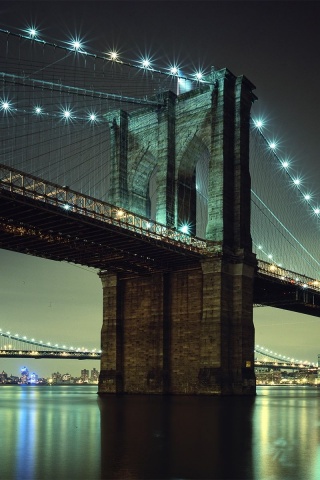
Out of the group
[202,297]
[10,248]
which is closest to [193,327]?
[202,297]

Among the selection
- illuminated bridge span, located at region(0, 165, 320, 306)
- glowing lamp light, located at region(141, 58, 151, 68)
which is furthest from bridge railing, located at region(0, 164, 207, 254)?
glowing lamp light, located at region(141, 58, 151, 68)

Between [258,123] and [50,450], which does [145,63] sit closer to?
[258,123]

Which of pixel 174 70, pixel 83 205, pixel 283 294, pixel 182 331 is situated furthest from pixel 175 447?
pixel 283 294

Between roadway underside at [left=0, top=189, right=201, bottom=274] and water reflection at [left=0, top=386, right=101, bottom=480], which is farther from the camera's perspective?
roadway underside at [left=0, top=189, right=201, bottom=274]

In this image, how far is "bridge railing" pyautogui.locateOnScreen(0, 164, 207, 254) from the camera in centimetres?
3931

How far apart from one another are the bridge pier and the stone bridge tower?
0.27 feet

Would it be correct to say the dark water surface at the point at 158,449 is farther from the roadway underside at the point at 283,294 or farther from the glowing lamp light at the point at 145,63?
the roadway underside at the point at 283,294

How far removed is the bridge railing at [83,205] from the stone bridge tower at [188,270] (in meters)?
2.29

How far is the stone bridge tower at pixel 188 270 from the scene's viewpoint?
51875mm

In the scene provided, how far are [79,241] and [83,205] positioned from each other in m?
4.92

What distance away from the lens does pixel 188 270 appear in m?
54.8

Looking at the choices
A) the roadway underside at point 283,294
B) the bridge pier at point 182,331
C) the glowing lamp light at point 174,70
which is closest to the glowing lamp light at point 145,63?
the glowing lamp light at point 174,70

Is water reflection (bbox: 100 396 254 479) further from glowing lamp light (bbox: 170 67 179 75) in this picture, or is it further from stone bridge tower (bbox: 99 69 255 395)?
glowing lamp light (bbox: 170 67 179 75)

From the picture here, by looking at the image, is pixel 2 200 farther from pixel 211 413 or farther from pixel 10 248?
pixel 211 413
